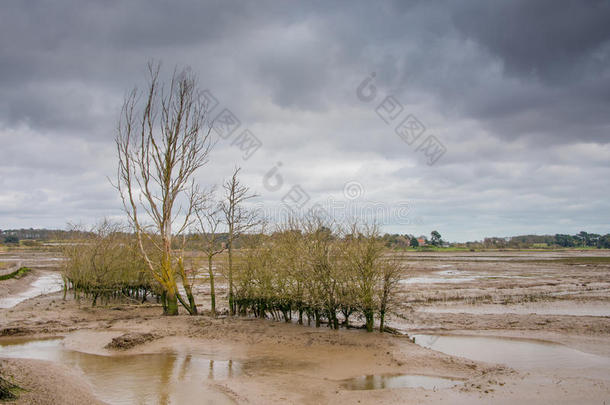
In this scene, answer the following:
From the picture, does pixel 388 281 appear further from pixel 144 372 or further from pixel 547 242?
pixel 547 242

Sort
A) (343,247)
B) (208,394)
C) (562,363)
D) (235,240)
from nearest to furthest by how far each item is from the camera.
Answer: (208,394) < (562,363) < (343,247) < (235,240)

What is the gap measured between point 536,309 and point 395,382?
16551 millimetres

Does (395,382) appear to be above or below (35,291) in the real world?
above

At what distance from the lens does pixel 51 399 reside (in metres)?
8.81

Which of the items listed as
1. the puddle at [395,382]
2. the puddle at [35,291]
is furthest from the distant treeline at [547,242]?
the puddle at [395,382]

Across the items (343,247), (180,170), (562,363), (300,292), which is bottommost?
(562,363)

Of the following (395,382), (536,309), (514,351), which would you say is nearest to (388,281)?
(395,382)

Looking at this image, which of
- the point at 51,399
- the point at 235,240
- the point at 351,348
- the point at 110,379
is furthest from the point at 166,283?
the point at 51,399

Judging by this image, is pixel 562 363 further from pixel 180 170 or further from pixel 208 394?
pixel 180 170

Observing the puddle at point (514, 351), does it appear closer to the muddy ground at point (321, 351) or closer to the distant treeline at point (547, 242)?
the muddy ground at point (321, 351)

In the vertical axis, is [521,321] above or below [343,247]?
below

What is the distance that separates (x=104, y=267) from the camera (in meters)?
26.5

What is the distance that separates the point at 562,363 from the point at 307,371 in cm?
856

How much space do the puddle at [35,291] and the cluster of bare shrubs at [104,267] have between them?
3.71m
